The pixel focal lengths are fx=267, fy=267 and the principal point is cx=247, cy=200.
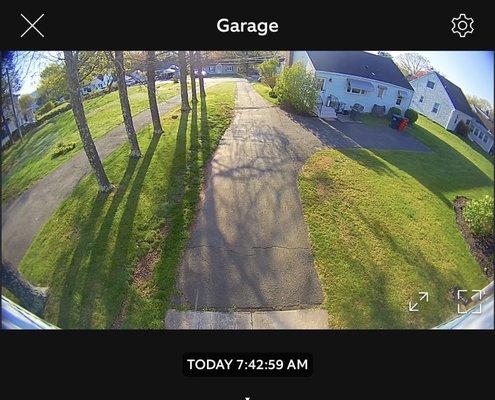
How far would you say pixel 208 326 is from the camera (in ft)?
7.99

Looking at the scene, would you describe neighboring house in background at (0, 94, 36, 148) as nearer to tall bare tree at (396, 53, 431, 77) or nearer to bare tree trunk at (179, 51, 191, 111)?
bare tree trunk at (179, 51, 191, 111)

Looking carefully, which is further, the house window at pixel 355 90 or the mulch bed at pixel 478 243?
the house window at pixel 355 90

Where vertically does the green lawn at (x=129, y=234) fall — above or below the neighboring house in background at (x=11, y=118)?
below

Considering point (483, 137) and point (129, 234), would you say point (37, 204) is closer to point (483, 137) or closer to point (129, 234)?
point (129, 234)

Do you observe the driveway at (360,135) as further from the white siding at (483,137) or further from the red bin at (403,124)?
the white siding at (483,137)

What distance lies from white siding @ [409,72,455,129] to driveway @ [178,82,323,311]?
1200 millimetres

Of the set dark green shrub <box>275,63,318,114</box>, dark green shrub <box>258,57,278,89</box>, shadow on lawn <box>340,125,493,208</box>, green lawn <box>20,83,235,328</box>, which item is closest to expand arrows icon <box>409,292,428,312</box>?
shadow on lawn <box>340,125,493,208</box>

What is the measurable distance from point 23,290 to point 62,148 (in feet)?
4.15

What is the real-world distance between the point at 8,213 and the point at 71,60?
1117mm

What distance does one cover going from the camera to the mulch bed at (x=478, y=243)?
175cm

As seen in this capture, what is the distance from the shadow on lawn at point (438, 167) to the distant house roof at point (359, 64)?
22.3 inches

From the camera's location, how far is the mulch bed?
175 centimetres
